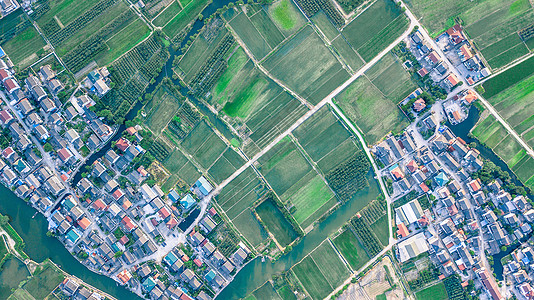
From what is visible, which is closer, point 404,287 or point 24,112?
point 24,112

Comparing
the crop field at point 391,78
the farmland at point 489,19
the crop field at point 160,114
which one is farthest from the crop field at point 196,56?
the farmland at point 489,19

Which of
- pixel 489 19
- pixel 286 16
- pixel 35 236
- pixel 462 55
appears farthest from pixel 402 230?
pixel 35 236

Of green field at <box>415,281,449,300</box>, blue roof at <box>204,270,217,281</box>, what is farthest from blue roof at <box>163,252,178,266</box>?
green field at <box>415,281,449,300</box>

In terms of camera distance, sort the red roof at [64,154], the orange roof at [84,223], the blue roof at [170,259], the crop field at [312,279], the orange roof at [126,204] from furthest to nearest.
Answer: the crop field at [312,279] < the blue roof at [170,259] < the orange roof at [126,204] < the orange roof at [84,223] < the red roof at [64,154]

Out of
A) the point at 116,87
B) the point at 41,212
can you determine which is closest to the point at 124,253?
the point at 41,212

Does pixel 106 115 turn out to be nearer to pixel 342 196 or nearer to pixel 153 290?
pixel 153 290

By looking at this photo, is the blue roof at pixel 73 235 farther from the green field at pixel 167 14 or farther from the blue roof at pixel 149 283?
the green field at pixel 167 14
